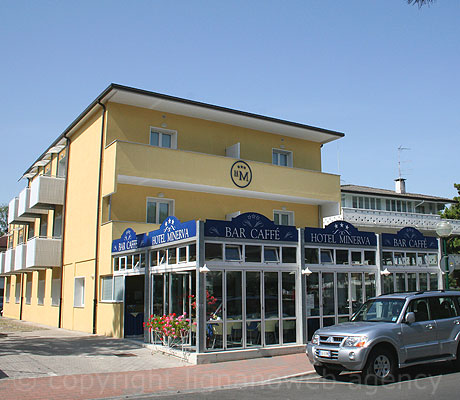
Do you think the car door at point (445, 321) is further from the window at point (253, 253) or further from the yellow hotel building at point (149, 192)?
the window at point (253, 253)

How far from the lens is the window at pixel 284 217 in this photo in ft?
80.7

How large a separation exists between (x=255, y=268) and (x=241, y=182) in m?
7.99

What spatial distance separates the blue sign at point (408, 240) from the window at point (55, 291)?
16.5 metres

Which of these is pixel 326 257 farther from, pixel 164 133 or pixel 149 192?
pixel 164 133

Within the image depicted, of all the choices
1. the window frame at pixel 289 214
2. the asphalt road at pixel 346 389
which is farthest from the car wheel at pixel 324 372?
the window frame at pixel 289 214

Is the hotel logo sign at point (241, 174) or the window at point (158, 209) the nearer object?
the window at point (158, 209)

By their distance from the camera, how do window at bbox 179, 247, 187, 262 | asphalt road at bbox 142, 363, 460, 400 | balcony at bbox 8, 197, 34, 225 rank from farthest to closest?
balcony at bbox 8, 197, 34, 225 → window at bbox 179, 247, 187, 262 → asphalt road at bbox 142, 363, 460, 400

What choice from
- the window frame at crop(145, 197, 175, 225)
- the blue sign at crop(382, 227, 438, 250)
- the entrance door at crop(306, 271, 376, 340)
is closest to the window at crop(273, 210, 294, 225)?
the window frame at crop(145, 197, 175, 225)

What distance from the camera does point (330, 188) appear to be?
81.8 feet

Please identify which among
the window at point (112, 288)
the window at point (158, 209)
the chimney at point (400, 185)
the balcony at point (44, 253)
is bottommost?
the window at point (112, 288)

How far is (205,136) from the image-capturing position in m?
23.1

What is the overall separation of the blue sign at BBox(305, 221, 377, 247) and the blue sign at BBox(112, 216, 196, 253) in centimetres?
403

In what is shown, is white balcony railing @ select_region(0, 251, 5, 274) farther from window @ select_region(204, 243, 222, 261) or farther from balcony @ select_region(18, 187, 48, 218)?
window @ select_region(204, 243, 222, 261)

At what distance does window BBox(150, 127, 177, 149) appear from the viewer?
72.1 feet
